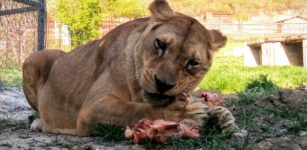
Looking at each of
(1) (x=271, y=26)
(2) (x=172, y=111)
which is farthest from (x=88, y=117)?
(1) (x=271, y=26)

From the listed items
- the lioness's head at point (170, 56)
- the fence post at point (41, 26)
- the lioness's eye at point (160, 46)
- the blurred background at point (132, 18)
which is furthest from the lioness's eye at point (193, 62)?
the fence post at point (41, 26)

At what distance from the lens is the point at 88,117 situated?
13.2 ft

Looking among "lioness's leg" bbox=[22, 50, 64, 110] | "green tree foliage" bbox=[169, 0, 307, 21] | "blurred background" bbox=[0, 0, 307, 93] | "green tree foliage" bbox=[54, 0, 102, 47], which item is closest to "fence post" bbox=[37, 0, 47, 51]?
"blurred background" bbox=[0, 0, 307, 93]

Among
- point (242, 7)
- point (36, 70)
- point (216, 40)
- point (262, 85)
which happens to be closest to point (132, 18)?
point (242, 7)

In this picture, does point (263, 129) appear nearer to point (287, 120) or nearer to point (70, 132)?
point (287, 120)

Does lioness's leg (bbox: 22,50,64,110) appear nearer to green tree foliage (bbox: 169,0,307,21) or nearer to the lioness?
the lioness

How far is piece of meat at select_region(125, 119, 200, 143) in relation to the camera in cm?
350

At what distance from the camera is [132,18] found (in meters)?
20.5

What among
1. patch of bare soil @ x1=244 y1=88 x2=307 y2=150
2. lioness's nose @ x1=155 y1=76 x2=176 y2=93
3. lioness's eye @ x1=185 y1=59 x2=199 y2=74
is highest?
lioness's eye @ x1=185 y1=59 x2=199 y2=74

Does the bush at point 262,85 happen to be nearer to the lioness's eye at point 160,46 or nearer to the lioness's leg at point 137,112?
the lioness's leg at point 137,112

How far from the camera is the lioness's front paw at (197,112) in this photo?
3818 mm

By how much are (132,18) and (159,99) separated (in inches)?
667

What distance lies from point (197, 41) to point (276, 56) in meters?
12.5

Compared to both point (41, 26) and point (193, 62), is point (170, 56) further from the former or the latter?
point (41, 26)
